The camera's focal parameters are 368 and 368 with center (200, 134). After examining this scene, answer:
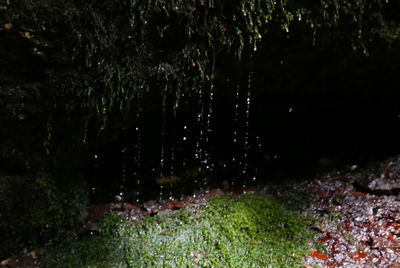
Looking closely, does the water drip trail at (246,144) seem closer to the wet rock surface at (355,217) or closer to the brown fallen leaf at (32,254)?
the wet rock surface at (355,217)

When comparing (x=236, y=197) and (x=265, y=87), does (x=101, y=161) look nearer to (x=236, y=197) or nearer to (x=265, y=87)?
(x=236, y=197)

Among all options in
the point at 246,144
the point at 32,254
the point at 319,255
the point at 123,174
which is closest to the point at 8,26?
the point at 32,254

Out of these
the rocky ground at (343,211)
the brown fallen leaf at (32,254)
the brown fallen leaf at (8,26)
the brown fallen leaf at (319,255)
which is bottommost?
the brown fallen leaf at (32,254)

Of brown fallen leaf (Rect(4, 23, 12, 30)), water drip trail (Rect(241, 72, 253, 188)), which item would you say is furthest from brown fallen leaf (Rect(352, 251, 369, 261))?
brown fallen leaf (Rect(4, 23, 12, 30))

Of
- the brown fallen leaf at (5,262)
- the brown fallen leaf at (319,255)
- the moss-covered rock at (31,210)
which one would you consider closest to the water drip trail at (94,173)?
the moss-covered rock at (31,210)

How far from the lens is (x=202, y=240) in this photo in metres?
2.92

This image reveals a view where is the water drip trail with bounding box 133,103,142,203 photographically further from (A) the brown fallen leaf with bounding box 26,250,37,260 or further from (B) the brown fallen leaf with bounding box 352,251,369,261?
(B) the brown fallen leaf with bounding box 352,251,369,261

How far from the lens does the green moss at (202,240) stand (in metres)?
2.74

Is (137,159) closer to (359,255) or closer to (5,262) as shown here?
(5,262)

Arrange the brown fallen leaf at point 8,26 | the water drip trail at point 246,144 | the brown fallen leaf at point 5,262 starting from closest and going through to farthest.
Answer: the brown fallen leaf at point 8,26 → the brown fallen leaf at point 5,262 → the water drip trail at point 246,144

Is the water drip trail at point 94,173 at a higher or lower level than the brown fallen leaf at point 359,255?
higher

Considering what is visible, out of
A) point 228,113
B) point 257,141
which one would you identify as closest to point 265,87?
point 228,113

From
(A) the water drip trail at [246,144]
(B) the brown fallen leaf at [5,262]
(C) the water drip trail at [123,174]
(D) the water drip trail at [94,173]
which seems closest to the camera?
(B) the brown fallen leaf at [5,262]

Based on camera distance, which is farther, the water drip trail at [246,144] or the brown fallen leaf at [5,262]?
the water drip trail at [246,144]
